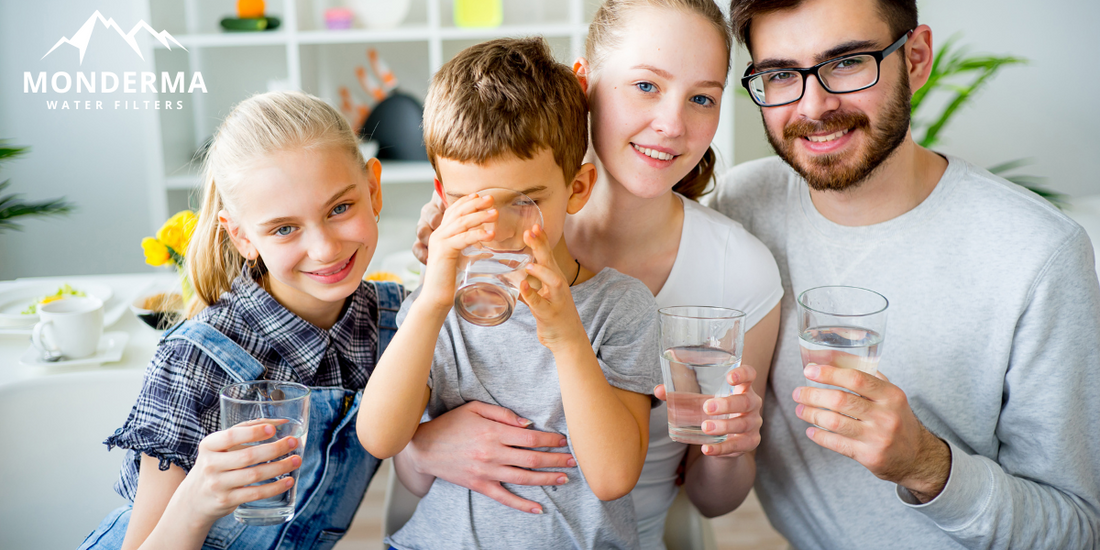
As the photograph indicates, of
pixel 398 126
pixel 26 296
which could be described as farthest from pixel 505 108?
pixel 398 126

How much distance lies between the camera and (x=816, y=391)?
3.63 feet

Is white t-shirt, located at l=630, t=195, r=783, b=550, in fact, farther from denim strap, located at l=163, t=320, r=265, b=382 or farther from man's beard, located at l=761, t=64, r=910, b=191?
denim strap, located at l=163, t=320, r=265, b=382

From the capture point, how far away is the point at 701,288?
1539 millimetres

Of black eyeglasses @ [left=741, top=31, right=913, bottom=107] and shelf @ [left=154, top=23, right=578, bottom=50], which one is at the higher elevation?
black eyeglasses @ [left=741, top=31, right=913, bottom=107]

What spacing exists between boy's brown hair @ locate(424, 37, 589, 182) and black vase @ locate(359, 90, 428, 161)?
257 centimetres

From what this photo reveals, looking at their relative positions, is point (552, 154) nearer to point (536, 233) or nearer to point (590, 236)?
point (536, 233)

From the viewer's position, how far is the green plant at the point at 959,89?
2.86 m

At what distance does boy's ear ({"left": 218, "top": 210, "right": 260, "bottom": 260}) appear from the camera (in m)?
1.37

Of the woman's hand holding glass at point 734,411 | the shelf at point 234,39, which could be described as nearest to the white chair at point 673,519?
the woman's hand holding glass at point 734,411

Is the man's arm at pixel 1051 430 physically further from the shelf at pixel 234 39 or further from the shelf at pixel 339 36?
the shelf at pixel 234 39

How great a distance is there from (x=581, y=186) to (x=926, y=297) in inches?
28.4

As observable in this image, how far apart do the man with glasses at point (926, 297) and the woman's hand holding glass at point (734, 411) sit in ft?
0.70

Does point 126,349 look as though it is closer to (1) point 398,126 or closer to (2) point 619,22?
(2) point 619,22

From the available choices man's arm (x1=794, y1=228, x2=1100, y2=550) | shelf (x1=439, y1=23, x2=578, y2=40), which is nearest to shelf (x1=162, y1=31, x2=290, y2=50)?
shelf (x1=439, y1=23, x2=578, y2=40)
